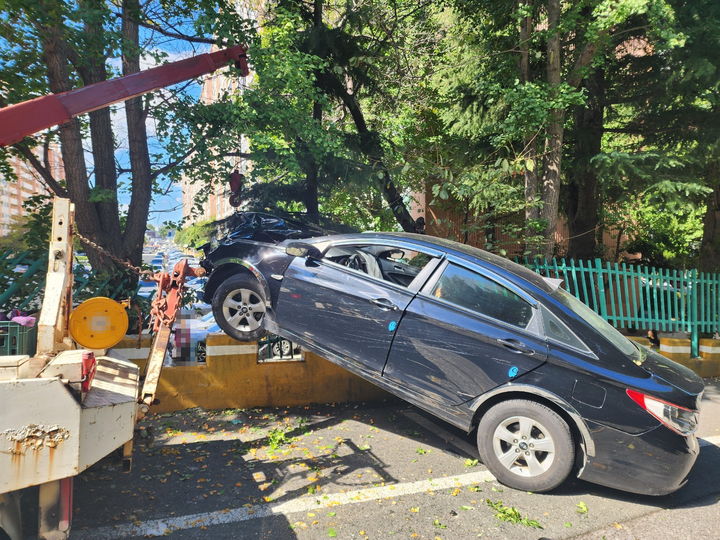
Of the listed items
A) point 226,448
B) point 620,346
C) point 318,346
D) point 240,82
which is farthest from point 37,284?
point 620,346

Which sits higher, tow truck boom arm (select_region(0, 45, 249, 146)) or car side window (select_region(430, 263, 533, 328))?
tow truck boom arm (select_region(0, 45, 249, 146))

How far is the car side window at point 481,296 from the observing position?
3859mm

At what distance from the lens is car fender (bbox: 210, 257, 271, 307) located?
4773 mm

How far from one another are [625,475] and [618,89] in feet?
27.4

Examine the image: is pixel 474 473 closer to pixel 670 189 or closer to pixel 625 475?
pixel 625 475

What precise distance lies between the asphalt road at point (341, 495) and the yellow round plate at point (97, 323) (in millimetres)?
905

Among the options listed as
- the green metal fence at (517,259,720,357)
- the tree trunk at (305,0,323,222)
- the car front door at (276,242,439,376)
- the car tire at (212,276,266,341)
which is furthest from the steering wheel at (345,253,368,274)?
the tree trunk at (305,0,323,222)

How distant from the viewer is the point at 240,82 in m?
8.18

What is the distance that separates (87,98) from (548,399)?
5257 millimetres

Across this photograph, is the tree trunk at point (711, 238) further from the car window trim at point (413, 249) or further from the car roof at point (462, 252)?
the car window trim at point (413, 249)

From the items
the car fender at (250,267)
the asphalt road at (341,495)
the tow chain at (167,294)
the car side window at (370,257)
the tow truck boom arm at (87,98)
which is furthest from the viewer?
the car fender at (250,267)

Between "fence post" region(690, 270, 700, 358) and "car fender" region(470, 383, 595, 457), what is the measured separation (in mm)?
5467

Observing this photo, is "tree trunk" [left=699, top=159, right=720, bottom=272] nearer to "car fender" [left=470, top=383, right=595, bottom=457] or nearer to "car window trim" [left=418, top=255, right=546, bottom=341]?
"car window trim" [left=418, top=255, right=546, bottom=341]

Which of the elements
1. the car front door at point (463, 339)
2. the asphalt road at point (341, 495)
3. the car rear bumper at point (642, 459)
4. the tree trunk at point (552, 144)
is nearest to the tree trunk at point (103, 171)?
the asphalt road at point (341, 495)
